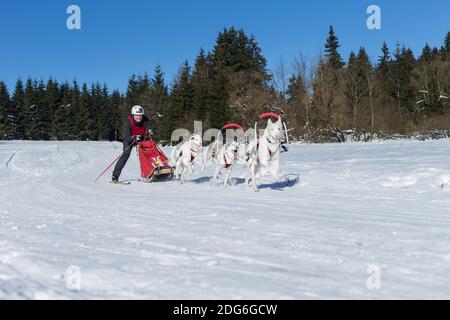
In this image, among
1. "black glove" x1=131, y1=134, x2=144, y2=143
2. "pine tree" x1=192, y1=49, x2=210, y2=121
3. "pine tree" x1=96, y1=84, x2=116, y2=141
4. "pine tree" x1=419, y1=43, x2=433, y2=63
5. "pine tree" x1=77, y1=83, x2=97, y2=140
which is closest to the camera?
"black glove" x1=131, y1=134, x2=144, y2=143

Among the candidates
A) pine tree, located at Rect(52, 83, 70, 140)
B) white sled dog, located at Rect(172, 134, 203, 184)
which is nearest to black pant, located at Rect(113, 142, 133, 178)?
white sled dog, located at Rect(172, 134, 203, 184)

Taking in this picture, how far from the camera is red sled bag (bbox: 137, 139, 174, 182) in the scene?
11250 millimetres

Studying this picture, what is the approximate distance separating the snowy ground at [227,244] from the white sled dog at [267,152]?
116 centimetres

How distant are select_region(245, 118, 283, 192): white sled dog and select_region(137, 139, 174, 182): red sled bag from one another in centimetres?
274

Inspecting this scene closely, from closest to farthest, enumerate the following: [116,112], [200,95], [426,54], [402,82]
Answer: [200,95], [402,82], [426,54], [116,112]

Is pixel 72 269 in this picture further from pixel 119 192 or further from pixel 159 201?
pixel 119 192

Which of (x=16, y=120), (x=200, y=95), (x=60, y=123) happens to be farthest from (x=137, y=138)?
(x=16, y=120)

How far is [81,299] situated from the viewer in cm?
271

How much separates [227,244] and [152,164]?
748 centimetres

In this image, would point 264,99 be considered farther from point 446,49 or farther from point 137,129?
point 446,49

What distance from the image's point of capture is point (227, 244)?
409 cm

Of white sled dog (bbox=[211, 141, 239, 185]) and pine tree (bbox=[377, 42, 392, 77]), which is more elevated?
pine tree (bbox=[377, 42, 392, 77])

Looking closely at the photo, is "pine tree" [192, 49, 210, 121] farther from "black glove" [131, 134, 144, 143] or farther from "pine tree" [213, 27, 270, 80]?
"black glove" [131, 134, 144, 143]
